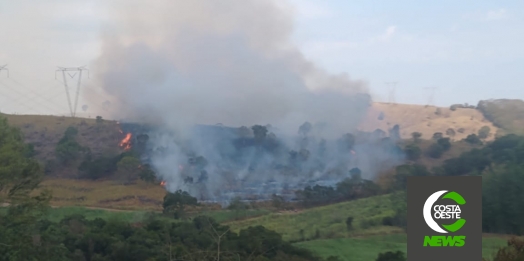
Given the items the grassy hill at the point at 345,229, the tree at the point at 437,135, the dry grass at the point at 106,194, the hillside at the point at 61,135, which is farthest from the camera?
the hillside at the point at 61,135

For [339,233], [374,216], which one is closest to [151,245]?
[339,233]

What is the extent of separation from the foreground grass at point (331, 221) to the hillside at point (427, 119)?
22.7 m

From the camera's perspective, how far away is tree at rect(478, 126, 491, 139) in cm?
6287

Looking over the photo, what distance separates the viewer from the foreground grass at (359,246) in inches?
1232

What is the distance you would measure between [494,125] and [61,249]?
52643 mm

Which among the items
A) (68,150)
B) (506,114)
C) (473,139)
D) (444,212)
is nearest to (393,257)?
(444,212)

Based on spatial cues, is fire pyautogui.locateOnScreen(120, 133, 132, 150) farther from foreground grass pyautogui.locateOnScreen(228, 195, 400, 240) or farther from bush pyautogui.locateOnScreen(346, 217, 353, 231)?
bush pyautogui.locateOnScreen(346, 217, 353, 231)

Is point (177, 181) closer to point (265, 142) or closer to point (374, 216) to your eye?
point (265, 142)

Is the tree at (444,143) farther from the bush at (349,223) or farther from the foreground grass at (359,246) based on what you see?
the foreground grass at (359,246)

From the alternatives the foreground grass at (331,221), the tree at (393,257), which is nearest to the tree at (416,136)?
the foreground grass at (331,221)

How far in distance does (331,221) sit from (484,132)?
29.3 metres

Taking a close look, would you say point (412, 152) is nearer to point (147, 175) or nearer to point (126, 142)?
point (147, 175)

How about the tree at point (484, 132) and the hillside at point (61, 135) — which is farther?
the hillside at point (61, 135)

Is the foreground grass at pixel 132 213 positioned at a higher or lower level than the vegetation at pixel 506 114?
lower
